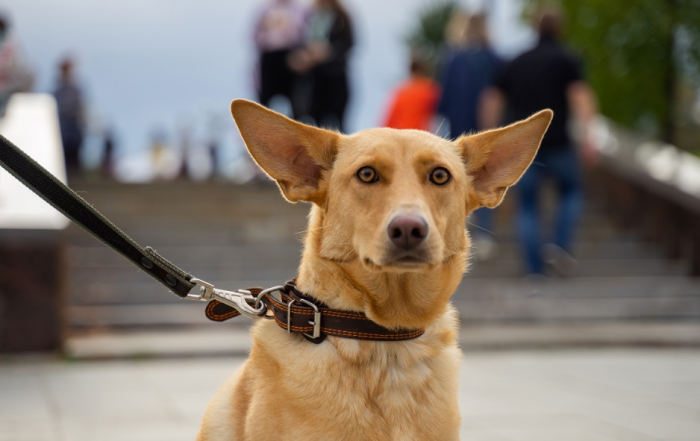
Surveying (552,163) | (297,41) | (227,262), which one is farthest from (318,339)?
(297,41)

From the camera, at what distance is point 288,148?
3.20 metres

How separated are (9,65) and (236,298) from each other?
5.18 meters

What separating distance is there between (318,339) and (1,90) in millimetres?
6087

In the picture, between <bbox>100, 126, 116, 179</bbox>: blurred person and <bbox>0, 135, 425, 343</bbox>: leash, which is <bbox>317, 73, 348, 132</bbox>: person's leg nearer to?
<bbox>0, 135, 425, 343</bbox>: leash

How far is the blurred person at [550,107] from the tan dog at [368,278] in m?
6.25

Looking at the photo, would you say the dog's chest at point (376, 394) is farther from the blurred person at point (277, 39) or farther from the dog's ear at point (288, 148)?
the blurred person at point (277, 39)

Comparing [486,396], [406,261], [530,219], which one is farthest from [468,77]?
[406,261]

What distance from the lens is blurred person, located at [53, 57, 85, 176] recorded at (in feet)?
53.7

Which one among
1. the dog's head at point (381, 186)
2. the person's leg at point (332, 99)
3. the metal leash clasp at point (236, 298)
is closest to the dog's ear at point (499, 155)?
the dog's head at point (381, 186)

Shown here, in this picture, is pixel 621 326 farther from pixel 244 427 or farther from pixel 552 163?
pixel 244 427

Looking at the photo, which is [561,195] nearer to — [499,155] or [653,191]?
[653,191]

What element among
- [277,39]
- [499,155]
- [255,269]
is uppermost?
[277,39]

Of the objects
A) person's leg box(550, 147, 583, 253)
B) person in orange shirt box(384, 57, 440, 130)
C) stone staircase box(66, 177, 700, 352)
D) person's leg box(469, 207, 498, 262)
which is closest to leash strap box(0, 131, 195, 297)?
stone staircase box(66, 177, 700, 352)

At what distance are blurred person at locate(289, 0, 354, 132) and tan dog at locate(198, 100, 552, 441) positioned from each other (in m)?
8.77
